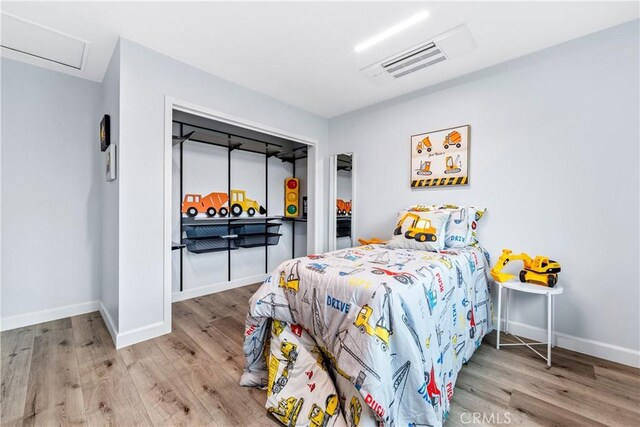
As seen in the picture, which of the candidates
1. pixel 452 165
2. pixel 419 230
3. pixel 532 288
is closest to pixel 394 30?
pixel 452 165

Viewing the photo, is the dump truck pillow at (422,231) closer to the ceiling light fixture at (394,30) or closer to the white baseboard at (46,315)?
the ceiling light fixture at (394,30)

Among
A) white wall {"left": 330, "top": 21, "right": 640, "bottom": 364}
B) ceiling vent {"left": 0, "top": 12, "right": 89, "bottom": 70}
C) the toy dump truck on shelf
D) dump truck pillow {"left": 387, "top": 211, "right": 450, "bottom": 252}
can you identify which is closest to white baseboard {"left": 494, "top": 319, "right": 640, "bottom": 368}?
white wall {"left": 330, "top": 21, "right": 640, "bottom": 364}

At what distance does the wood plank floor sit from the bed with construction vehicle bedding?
0.68ft

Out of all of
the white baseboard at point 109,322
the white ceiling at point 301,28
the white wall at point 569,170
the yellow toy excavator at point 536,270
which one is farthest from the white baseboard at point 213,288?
the yellow toy excavator at point 536,270

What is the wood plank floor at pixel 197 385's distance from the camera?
4.86ft

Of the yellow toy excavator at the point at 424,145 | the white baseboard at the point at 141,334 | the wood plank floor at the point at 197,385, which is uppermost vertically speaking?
the yellow toy excavator at the point at 424,145

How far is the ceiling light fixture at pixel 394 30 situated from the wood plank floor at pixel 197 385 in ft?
8.48

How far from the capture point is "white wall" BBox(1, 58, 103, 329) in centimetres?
251

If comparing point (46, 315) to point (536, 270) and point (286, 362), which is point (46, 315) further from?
point (536, 270)

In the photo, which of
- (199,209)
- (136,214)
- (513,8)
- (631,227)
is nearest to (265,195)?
(199,209)

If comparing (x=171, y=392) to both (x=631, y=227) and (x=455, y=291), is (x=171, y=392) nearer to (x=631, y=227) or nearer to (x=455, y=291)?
(x=455, y=291)

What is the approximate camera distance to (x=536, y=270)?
83.8 inches

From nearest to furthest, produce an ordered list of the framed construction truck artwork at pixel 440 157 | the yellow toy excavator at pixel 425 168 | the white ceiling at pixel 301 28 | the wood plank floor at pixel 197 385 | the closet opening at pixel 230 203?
the wood plank floor at pixel 197 385 < the white ceiling at pixel 301 28 < the framed construction truck artwork at pixel 440 157 < the yellow toy excavator at pixel 425 168 < the closet opening at pixel 230 203

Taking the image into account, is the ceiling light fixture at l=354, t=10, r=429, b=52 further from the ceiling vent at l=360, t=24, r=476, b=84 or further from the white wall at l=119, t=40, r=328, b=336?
the white wall at l=119, t=40, r=328, b=336
